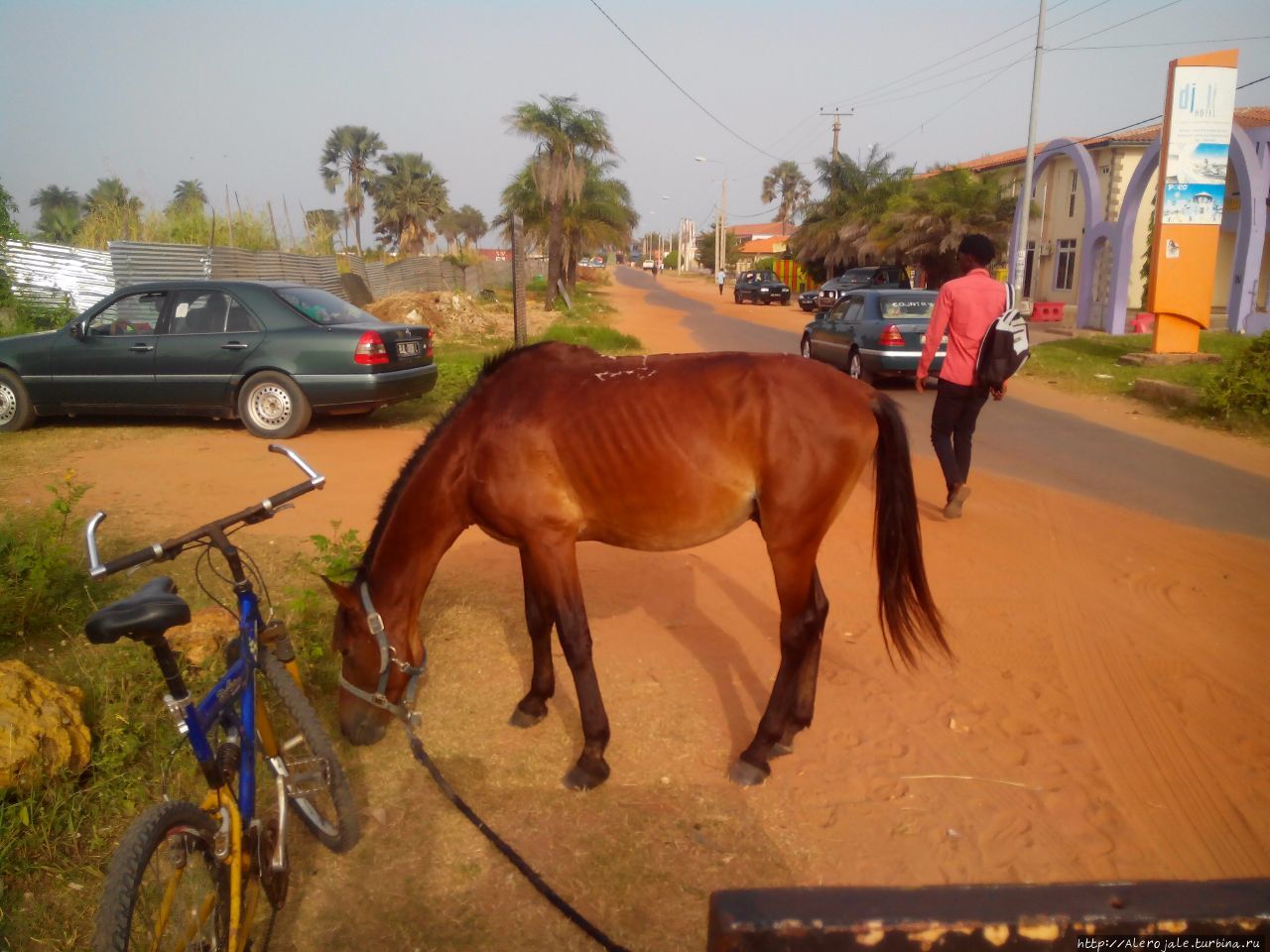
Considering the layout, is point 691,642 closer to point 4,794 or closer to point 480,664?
point 480,664

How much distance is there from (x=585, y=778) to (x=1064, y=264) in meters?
35.4

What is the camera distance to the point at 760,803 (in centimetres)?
330

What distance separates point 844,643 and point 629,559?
5.99 ft

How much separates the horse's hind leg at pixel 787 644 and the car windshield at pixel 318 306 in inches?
290

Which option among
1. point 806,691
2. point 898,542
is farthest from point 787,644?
point 898,542

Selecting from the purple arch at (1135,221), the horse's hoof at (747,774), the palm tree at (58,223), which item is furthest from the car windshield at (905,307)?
the palm tree at (58,223)

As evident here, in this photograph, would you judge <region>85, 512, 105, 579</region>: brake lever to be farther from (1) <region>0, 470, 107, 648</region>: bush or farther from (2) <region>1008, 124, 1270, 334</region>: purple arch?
(2) <region>1008, 124, 1270, 334</region>: purple arch

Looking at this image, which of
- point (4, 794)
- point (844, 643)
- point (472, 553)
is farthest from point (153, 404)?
point (844, 643)

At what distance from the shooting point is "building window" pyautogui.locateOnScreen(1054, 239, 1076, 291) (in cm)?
3258

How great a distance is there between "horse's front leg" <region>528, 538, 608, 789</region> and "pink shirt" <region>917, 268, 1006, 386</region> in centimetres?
389

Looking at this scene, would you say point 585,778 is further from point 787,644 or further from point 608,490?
point 608,490

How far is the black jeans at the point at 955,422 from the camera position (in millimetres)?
6430

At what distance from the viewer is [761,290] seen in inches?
1566

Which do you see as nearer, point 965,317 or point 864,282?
point 965,317
